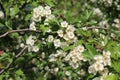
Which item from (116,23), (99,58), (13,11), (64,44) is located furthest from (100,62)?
(116,23)

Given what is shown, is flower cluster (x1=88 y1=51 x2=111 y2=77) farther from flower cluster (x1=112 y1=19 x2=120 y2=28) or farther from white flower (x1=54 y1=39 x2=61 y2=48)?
flower cluster (x1=112 y1=19 x2=120 y2=28)

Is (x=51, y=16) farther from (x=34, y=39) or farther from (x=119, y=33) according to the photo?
(x=119, y=33)

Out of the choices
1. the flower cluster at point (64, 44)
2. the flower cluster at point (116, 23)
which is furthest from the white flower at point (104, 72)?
the flower cluster at point (116, 23)

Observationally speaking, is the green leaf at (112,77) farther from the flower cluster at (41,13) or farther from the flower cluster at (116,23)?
the flower cluster at (116,23)

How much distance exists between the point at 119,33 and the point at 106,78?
4.00 ft

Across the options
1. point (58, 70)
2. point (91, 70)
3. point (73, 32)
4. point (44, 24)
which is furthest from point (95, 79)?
point (58, 70)

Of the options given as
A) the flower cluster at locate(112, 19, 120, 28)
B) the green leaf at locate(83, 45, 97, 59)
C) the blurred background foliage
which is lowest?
the flower cluster at locate(112, 19, 120, 28)

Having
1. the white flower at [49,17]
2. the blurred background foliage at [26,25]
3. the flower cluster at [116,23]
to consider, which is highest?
the white flower at [49,17]

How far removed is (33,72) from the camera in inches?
237

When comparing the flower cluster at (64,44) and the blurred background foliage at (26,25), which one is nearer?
the flower cluster at (64,44)

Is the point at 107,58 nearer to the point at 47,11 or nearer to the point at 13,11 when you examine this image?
the point at 47,11

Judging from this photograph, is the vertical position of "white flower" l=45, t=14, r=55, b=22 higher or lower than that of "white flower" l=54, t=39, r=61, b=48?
higher

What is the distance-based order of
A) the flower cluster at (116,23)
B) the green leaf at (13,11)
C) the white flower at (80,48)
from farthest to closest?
1. the flower cluster at (116,23)
2. the green leaf at (13,11)
3. the white flower at (80,48)

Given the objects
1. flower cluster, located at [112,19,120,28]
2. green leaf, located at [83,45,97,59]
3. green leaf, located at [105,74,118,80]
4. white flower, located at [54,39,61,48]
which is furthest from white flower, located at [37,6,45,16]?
flower cluster, located at [112,19,120,28]
